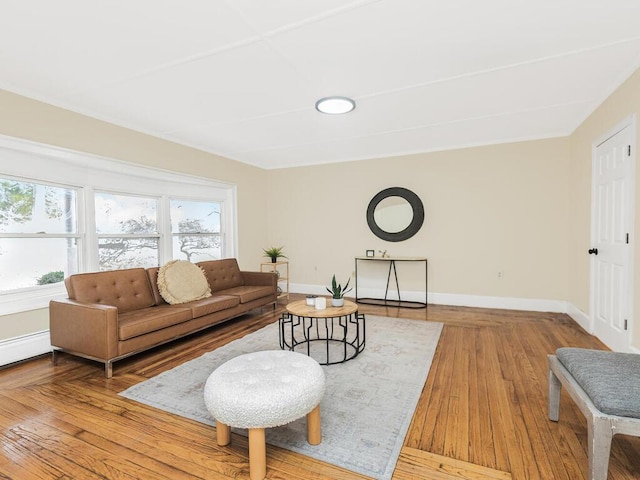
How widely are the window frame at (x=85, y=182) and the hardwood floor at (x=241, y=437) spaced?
694 millimetres

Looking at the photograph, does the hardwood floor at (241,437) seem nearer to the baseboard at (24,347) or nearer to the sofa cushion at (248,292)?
the baseboard at (24,347)

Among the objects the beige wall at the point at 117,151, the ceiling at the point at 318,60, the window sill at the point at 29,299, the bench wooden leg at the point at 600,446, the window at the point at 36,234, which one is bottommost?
the bench wooden leg at the point at 600,446

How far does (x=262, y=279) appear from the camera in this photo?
4.82m

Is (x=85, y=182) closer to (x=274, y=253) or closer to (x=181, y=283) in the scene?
(x=181, y=283)

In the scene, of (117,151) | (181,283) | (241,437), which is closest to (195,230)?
(181,283)

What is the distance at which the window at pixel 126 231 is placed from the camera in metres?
3.82

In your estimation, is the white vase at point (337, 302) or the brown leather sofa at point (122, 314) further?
the white vase at point (337, 302)

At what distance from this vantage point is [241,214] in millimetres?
5695

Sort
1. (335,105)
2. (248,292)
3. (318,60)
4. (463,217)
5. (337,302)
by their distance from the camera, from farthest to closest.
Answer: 1. (463,217)
2. (248,292)
3. (335,105)
4. (337,302)
5. (318,60)

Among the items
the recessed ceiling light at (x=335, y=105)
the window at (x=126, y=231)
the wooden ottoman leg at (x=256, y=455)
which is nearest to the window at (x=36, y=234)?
the window at (x=126, y=231)

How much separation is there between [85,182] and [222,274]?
77.4 inches

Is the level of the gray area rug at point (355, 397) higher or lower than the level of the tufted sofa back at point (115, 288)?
lower

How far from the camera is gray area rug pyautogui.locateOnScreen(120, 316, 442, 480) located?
5.63 ft

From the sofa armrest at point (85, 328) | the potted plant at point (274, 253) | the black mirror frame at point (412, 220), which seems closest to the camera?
the sofa armrest at point (85, 328)
